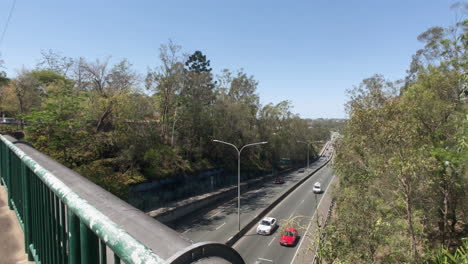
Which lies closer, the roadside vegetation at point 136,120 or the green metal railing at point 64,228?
the green metal railing at point 64,228

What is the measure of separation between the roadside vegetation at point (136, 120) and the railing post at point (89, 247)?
49.1 feet

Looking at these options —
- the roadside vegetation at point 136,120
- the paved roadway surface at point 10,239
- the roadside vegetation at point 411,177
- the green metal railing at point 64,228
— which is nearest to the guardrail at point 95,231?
the green metal railing at point 64,228

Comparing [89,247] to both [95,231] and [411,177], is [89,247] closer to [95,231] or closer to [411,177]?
[95,231]

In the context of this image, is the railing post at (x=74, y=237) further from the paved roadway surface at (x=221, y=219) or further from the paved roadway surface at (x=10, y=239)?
the paved roadway surface at (x=221, y=219)

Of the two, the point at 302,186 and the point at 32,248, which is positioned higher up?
the point at 32,248

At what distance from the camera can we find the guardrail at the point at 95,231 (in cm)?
75

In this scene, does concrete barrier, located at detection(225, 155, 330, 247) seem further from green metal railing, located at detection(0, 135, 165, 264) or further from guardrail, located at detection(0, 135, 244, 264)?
guardrail, located at detection(0, 135, 244, 264)

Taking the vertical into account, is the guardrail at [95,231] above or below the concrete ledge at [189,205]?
above

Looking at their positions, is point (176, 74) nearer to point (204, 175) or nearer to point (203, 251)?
point (204, 175)

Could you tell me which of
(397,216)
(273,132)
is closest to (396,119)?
(397,216)

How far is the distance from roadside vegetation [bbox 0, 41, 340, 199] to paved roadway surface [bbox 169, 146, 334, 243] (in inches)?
190

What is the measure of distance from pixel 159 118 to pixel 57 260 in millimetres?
28086

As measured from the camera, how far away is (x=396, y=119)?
9328 mm

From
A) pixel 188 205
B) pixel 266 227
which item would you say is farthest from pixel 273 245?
pixel 188 205
